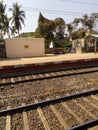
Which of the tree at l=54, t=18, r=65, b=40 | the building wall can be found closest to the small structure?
the building wall

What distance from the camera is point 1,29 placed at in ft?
140

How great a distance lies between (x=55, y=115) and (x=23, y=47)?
21.1 meters

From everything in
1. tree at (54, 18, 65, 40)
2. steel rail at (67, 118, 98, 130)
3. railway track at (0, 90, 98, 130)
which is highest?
tree at (54, 18, 65, 40)

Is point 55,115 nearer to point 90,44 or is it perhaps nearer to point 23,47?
point 23,47

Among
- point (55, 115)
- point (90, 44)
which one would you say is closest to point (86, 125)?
point (55, 115)

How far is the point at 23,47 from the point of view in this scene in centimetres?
2527

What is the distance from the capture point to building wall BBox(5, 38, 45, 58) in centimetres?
2480

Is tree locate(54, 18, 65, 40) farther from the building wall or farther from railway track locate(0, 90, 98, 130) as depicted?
railway track locate(0, 90, 98, 130)

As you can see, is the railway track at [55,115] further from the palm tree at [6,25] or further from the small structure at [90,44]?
the palm tree at [6,25]

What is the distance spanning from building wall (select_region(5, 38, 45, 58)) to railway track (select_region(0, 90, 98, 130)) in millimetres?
19879

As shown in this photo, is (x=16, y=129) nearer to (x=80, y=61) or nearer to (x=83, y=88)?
(x=83, y=88)

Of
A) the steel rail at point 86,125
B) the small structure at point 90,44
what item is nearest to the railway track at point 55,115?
the steel rail at point 86,125

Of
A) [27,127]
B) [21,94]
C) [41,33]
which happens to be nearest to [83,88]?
[21,94]

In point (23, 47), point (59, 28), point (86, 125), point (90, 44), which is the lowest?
point (86, 125)
